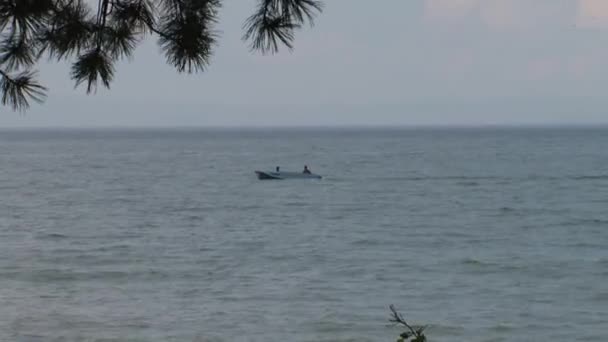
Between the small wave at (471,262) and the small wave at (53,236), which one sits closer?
the small wave at (471,262)

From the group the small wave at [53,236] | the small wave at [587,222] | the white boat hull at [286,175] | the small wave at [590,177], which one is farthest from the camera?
the small wave at [590,177]

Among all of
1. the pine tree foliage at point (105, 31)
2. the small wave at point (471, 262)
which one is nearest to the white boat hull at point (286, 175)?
the small wave at point (471, 262)

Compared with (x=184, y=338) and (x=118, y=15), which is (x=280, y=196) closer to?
(x=184, y=338)

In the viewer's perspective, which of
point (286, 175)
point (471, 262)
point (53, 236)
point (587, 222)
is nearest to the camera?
point (471, 262)

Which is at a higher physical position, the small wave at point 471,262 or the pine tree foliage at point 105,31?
the pine tree foliage at point 105,31

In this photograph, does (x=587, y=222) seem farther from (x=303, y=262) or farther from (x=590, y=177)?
(x=590, y=177)

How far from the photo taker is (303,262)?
28625 mm

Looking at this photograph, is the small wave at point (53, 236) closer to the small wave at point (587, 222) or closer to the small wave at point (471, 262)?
the small wave at point (471, 262)

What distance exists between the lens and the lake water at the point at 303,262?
65.9 ft

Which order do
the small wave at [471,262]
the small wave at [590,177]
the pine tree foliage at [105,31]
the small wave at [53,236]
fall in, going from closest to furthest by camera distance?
1. the pine tree foliage at [105,31]
2. the small wave at [471,262]
3. the small wave at [53,236]
4. the small wave at [590,177]

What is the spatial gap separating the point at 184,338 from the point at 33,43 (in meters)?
13.7

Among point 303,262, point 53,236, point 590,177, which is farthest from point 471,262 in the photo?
point 590,177

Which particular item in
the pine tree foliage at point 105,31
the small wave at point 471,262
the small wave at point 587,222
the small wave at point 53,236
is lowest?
the small wave at point 53,236

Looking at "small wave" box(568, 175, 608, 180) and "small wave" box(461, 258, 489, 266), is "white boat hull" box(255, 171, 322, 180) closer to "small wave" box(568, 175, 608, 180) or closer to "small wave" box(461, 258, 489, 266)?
"small wave" box(568, 175, 608, 180)
